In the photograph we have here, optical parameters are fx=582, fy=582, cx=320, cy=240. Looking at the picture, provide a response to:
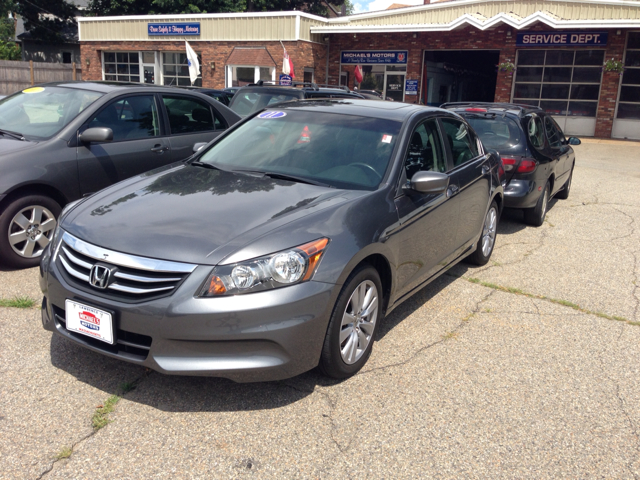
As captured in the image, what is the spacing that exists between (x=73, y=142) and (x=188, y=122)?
155 cm

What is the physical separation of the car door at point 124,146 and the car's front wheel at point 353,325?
11.0 ft

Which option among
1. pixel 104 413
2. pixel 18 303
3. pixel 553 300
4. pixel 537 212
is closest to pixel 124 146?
pixel 18 303

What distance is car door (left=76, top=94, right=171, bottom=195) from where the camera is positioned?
5.68 metres

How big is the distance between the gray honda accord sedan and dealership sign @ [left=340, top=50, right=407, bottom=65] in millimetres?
21575

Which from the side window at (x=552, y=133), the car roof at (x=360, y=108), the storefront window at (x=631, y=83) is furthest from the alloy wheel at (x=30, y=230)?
the storefront window at (x=631, y=83)

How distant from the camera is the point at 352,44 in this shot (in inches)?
1013

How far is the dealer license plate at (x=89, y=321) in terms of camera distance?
303 cm

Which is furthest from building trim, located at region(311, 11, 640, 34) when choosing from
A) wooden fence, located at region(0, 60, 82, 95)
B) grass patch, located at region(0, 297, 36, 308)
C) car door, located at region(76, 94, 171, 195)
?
grass patch, located at region(0, 297, 36, 308)

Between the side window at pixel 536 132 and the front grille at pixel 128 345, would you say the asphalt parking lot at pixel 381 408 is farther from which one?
the side window at pixel 536 132

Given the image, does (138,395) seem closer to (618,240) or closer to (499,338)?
(499,338)

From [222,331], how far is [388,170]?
178 cm

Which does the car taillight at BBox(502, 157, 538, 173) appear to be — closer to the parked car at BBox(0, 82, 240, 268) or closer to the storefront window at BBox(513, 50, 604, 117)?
the parked car at BBox(0, 82, 240, 268)

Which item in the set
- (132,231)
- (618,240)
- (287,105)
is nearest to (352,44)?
(618,240)

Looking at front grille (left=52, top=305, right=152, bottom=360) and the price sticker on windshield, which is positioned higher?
the price sticker on windshield
